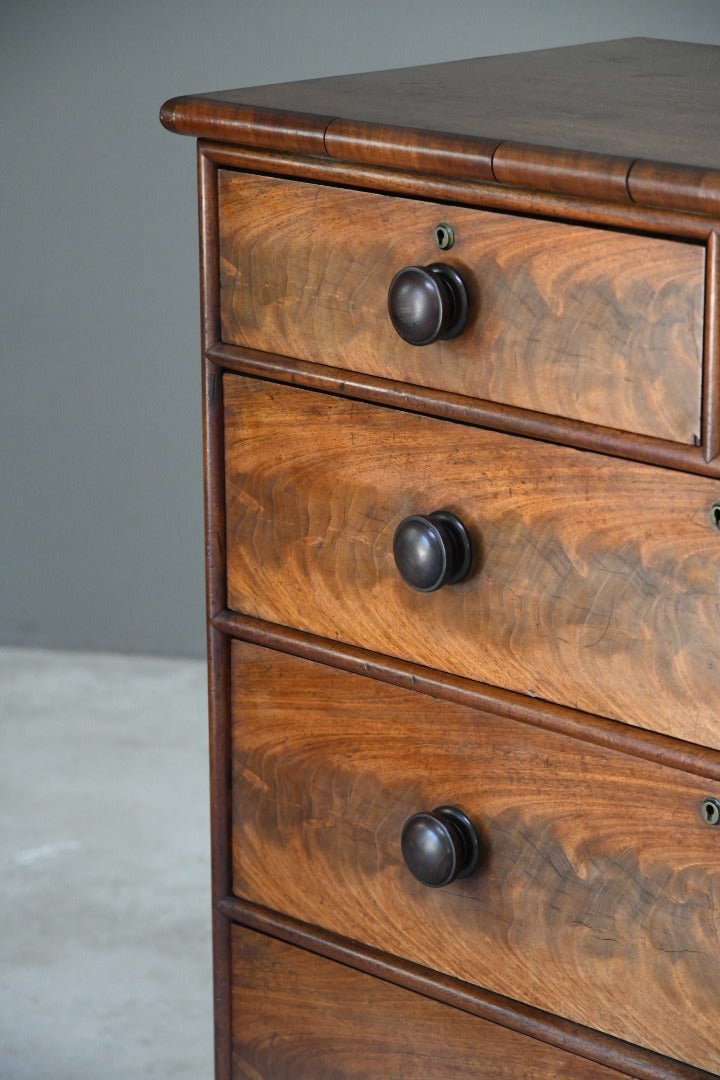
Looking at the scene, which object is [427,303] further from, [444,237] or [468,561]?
[468,561]

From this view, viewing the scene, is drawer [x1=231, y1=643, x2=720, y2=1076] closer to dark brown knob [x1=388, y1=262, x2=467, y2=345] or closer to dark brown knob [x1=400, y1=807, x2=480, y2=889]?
dark brown knob [x1=400, y1=807, x2=480, y2=889]

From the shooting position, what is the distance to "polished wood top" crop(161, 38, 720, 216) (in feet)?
2.85

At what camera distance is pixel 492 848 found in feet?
3.46

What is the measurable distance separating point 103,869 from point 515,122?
133cm

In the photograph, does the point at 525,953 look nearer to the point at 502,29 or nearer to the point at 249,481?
the point at 249,481

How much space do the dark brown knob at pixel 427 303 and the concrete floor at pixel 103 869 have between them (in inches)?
40.3

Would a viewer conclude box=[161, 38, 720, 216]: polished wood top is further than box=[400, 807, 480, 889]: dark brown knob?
No

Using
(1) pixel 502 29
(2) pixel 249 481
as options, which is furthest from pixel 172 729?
(2) pixel 249 481

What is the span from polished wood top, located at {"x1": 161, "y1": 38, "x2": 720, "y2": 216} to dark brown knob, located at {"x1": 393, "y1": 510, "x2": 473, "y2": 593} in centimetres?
21

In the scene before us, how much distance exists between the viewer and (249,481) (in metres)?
1.09

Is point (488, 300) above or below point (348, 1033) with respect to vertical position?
above

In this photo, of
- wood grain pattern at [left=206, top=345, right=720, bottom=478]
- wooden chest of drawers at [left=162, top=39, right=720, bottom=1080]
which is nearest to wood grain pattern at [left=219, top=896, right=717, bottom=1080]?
wooden chest of drawers at [left=162, top=39, right=720, bottom=1080]

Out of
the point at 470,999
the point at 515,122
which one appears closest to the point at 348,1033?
the point at 470,999

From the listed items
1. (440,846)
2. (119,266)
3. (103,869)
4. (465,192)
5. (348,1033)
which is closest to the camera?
(465,192)
